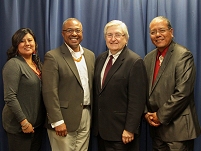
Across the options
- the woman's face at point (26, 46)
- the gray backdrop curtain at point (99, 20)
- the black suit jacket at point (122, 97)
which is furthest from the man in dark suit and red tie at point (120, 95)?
the woman's face at point (26, 46)

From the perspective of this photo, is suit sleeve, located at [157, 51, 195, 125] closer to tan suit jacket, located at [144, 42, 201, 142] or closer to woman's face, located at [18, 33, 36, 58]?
tan suit jacket, located at [144, 42, 201, 142]

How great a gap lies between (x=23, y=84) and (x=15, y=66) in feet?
0.53

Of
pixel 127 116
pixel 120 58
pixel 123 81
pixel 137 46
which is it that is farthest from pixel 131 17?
pixel 127 116

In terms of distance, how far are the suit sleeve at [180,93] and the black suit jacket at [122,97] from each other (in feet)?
0.60

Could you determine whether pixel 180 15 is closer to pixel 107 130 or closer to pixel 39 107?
pixel 107 130

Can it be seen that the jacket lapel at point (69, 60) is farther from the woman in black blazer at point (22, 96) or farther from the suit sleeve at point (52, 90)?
the woman in black blazer at point (22, 96)

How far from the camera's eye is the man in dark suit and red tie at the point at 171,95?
199cm

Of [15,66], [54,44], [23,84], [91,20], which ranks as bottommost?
[23,84]

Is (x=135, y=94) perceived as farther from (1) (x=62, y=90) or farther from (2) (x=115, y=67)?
(1) (x=62, y=90)

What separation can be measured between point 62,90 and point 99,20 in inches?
34.9

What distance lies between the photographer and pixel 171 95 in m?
2.01

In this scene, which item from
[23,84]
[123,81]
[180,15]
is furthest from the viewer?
[180,15]

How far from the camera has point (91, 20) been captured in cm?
259

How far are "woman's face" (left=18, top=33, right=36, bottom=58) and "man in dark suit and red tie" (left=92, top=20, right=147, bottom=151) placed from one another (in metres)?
0.64
